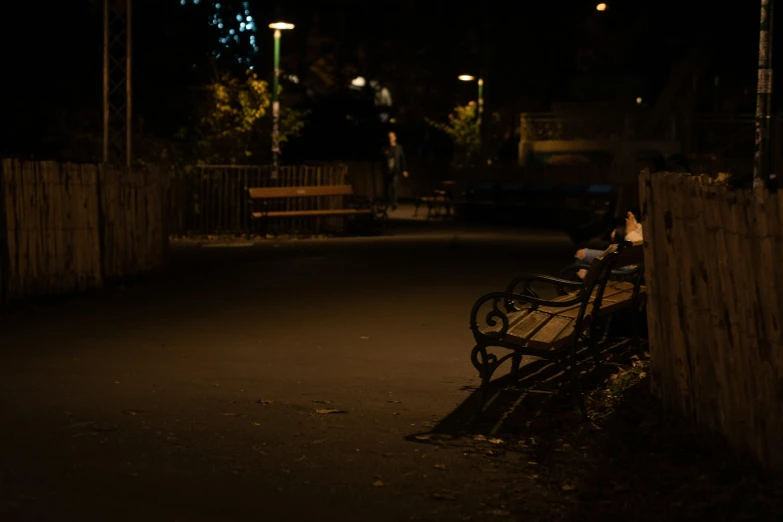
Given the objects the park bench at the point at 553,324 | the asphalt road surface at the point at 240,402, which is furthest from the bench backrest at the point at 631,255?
the asphalt road surface at the point at 240,402

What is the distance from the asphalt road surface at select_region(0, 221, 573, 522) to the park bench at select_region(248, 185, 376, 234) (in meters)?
9.91

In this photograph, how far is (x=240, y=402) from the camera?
8.92 m

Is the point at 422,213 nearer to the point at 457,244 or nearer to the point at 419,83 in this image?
the point at 457,244

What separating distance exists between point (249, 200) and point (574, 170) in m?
13.1

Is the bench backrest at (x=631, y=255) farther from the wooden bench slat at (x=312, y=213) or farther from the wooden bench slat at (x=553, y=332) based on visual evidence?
the wooden bench slat at (x=312, y=213)

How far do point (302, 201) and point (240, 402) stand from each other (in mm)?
19811

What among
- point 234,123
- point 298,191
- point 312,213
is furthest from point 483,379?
point 234,123

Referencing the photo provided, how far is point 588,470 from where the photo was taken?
7.02 metres

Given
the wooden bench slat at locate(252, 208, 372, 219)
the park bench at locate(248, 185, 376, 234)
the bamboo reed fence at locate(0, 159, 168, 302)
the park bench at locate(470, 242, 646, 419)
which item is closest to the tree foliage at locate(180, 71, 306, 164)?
the park bench at locate(248, 185, 376, 234)

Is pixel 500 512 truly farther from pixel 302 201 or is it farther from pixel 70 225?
pixel 302 201

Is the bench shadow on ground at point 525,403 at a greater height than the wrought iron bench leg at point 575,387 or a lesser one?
lesser

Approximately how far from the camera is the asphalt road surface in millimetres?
6453

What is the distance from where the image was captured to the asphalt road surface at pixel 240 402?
21.2ft

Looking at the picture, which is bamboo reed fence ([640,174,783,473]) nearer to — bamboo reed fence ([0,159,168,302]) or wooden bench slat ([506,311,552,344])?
wooden bench slat ([506,311,552,344])
